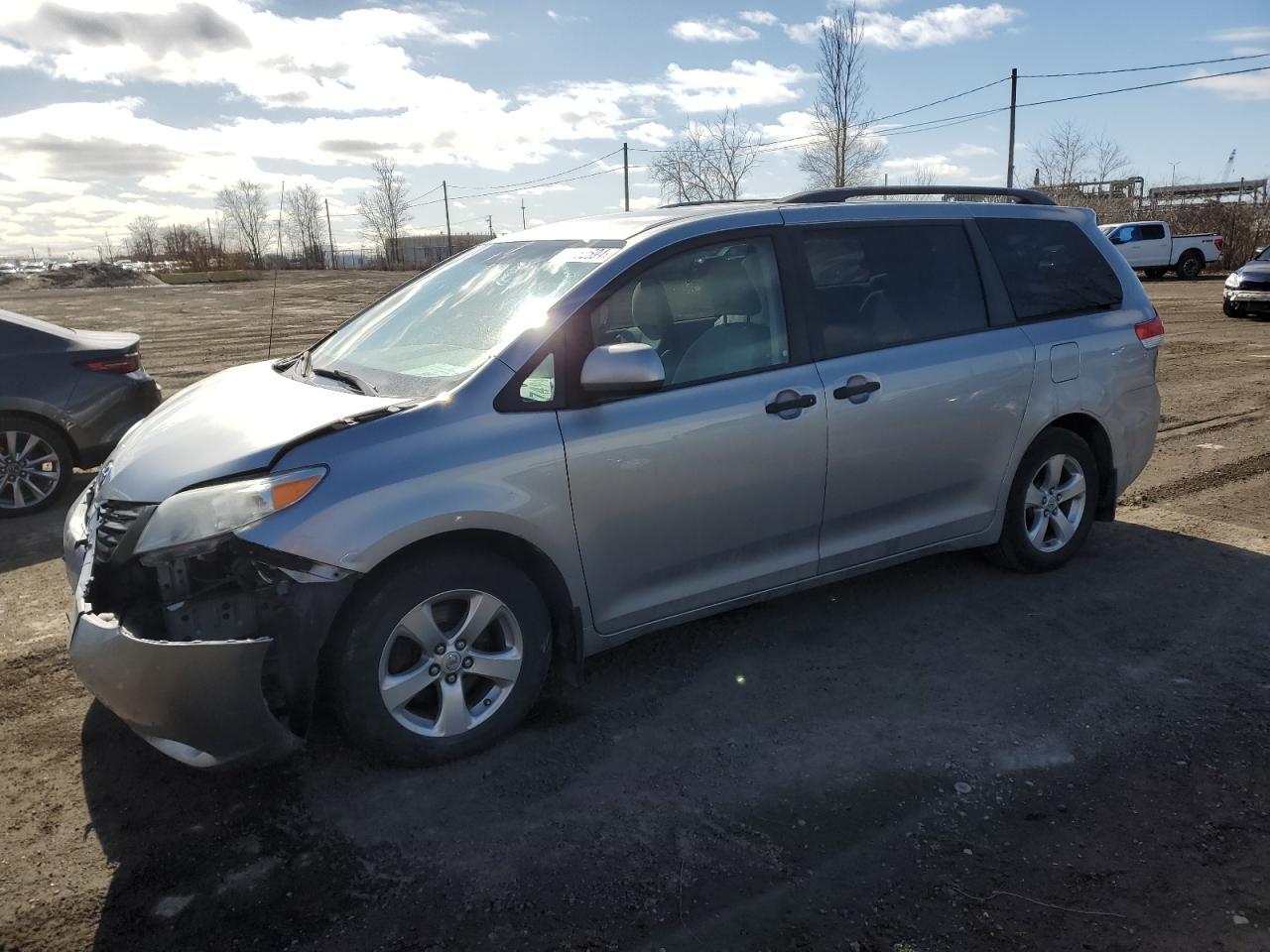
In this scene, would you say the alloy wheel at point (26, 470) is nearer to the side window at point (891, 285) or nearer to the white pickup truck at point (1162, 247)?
the side window at point (891, 285)

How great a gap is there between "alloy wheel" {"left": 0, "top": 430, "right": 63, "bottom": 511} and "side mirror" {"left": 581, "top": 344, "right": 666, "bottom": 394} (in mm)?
5106

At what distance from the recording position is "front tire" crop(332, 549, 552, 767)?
3047 millimetres

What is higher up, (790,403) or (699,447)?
(790,403)

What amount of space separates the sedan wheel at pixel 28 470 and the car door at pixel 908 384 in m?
5.51

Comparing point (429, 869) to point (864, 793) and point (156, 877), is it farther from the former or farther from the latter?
point (864, 793)

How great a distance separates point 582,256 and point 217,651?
2.00 meters

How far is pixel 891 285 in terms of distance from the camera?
432 centimetres

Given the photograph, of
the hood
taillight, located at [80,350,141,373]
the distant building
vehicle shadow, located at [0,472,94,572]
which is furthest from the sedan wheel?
the distant building

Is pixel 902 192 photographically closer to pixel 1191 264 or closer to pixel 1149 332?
pixel 1149 332

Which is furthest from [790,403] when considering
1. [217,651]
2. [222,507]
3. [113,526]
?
[113,526]

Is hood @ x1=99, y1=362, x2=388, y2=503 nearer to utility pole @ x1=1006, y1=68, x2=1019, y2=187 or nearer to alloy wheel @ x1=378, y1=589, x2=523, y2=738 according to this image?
alloy wheel @ x1=378, y1=589, x2=523, y2=738

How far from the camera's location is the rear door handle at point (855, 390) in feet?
12.9

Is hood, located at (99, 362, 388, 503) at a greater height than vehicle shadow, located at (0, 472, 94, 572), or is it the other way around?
hood, located at (99, 362, 388, 503)

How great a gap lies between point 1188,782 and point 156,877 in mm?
3257
